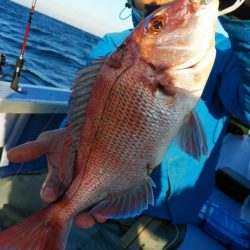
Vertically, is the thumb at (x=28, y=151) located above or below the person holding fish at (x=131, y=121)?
below

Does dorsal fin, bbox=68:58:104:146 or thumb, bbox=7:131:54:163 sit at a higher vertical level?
dorsal fin, bbox=68:58:104:146

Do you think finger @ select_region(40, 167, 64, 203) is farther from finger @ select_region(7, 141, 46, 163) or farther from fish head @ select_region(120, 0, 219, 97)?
fish head @ select_region(120, 0, 219, 97)

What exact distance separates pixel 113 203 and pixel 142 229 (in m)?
1.01

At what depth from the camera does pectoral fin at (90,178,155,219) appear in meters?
1.64

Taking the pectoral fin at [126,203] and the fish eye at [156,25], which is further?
the pectoral fin at [126,203]

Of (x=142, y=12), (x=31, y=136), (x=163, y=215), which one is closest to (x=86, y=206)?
(x=163, y=215)

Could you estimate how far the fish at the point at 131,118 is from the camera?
1425mm

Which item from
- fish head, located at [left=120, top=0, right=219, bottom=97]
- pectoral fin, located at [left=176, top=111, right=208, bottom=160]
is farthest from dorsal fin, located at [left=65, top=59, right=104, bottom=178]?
pectoral fin, located at [left=176, top=111, right=208, bottom=160]

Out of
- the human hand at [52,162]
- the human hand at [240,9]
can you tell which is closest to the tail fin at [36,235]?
the human hand at [52,162]

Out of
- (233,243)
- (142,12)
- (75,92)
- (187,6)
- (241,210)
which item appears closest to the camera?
(187,6)

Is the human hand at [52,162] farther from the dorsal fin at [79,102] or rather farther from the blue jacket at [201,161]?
the blue jacket at [201,161]

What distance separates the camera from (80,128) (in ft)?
5.35

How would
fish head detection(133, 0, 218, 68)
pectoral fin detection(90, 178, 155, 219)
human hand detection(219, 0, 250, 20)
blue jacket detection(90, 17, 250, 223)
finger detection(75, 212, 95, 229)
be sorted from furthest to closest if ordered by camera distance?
blue jacket detection(90, 17, 250, 223) < finger detection(75, 212, 95, 229) < pectoral fin detection(90, 178, 155, 219) < human hand detection(219, 0, 250, 20) < fish head detection(133, 0, 218, 68)

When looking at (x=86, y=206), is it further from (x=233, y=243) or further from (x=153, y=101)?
(x=233, y=243)
